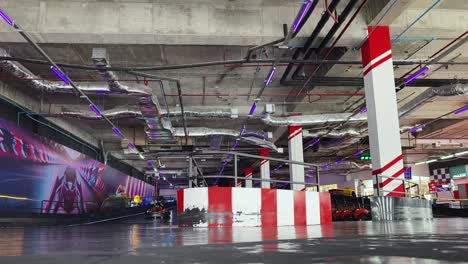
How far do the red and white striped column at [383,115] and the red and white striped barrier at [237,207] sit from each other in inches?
85.5

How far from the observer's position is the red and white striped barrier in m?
5.30

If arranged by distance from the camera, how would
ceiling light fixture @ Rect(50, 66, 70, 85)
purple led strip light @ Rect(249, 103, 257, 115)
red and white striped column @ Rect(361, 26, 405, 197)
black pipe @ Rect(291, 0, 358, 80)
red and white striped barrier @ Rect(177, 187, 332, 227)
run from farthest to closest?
purple led strip light @ Rect(249, 103, 257, 115) < ceiling light fixture @ Rect(50, 66, 70, 85) < red and white striped column @ Rect(361, 26, 405, 197) < black pipe @ Rect(291, 0, 358, 80) < red and white striped barrier @ Rect(177, 187, 332, 227)

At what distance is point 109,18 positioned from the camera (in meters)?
7.59

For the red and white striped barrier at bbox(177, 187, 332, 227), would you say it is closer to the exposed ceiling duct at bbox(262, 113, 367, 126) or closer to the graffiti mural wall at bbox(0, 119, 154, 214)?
the exposed ceiling duct at bbox(262, 113, 367, 126)

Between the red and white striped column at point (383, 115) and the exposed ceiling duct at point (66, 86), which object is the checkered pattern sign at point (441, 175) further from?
the exposed ceiling duct at point (66, 86)

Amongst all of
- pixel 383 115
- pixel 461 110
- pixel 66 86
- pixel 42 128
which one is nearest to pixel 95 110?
pixel 66 86

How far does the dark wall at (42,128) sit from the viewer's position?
452 inches

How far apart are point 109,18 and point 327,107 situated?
9.78 metres

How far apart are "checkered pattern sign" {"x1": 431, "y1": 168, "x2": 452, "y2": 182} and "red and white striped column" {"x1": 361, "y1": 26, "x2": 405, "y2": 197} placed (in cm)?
2401

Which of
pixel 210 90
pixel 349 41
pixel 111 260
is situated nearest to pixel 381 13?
pixel 349 41

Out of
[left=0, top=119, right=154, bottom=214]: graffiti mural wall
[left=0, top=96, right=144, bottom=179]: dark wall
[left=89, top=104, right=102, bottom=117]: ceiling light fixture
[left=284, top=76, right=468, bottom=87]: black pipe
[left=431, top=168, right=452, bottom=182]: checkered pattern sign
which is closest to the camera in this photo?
[left=284, top=76, right=468, bottom=87]: black pipe

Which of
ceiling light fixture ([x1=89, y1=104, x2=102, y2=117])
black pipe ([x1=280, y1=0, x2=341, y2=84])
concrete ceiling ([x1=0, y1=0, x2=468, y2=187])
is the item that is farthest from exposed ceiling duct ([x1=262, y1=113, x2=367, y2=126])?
ceiling light fixture ([x1=89, y1=104, x2=102, y2=117])

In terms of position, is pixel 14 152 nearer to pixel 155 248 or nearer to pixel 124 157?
pixel 155 248

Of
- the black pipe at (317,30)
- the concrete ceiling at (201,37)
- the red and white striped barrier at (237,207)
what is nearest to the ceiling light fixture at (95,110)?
the concrete ceiling at (201,37)
